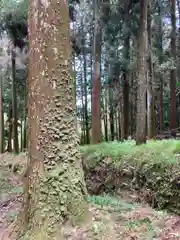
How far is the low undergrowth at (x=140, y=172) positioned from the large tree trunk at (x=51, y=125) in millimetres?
2765

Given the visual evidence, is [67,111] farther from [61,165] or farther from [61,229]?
[61,229]

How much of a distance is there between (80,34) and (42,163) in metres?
17.5

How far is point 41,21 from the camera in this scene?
422cm

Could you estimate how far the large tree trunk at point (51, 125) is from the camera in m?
4.02

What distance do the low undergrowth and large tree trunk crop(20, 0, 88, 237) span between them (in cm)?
276

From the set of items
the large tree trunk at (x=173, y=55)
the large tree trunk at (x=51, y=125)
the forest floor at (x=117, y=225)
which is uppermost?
the large tree trunk at (x=173, y=55)

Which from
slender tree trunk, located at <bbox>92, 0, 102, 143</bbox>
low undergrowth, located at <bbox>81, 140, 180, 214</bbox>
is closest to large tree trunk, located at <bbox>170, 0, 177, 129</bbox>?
slender tree trunk, located at <bbox>92, 0, 102, 143</bbox>

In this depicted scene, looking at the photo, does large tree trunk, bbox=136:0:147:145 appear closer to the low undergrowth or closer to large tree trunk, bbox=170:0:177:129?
the low undergrowth

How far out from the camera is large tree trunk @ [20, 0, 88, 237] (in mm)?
4020

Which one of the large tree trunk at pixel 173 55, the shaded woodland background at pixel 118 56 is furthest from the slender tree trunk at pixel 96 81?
the large tree trunk at pixel 173 55

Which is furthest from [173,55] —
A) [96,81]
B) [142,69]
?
[142,69]

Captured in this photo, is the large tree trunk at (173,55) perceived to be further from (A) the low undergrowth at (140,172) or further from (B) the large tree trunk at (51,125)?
(B) the large tree trunk at (51,125)

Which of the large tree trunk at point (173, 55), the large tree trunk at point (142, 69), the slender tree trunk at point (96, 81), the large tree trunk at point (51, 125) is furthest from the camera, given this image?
the large tree trunk at point (173, 55)

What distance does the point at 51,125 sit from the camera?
4184mm
